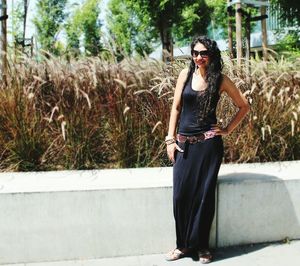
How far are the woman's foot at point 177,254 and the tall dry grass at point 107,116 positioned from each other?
0.90m

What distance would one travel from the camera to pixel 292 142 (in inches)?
161

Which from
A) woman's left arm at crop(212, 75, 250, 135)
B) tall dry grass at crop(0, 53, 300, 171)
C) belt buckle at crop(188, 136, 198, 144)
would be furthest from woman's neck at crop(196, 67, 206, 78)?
tall dry grass at crop(0, 53, 300, 171)

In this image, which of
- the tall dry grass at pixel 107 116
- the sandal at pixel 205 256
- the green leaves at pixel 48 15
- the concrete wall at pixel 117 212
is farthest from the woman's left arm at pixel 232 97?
the green leaves at pixel 48 15

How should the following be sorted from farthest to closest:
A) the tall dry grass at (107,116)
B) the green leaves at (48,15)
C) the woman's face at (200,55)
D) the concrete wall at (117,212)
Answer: the green leaves at (48,15) < the tall dry grass at (107,116) < the concrete wall at (117,212) < the woman's face at (200,55)

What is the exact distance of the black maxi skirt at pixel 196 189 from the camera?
120 inches

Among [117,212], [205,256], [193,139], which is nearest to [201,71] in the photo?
[193,139]

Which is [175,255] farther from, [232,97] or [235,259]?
[232,97]

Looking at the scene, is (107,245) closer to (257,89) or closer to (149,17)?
(257,89)

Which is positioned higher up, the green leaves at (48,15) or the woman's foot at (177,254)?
the green leaves at (48,15)

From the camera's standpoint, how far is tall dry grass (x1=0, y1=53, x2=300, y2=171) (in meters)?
3.69

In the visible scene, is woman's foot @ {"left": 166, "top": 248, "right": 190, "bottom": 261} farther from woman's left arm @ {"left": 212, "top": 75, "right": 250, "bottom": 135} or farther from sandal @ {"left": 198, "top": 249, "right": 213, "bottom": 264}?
woman's left arm @ {"left": 212, "top": 75, "right": 250, "bottom": 135}

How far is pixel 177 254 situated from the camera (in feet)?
10.4

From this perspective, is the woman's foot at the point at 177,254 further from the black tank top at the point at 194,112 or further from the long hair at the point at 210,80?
the long hair at the point at 210,80

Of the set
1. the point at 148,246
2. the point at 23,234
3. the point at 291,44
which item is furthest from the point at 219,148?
the point at 291,44
